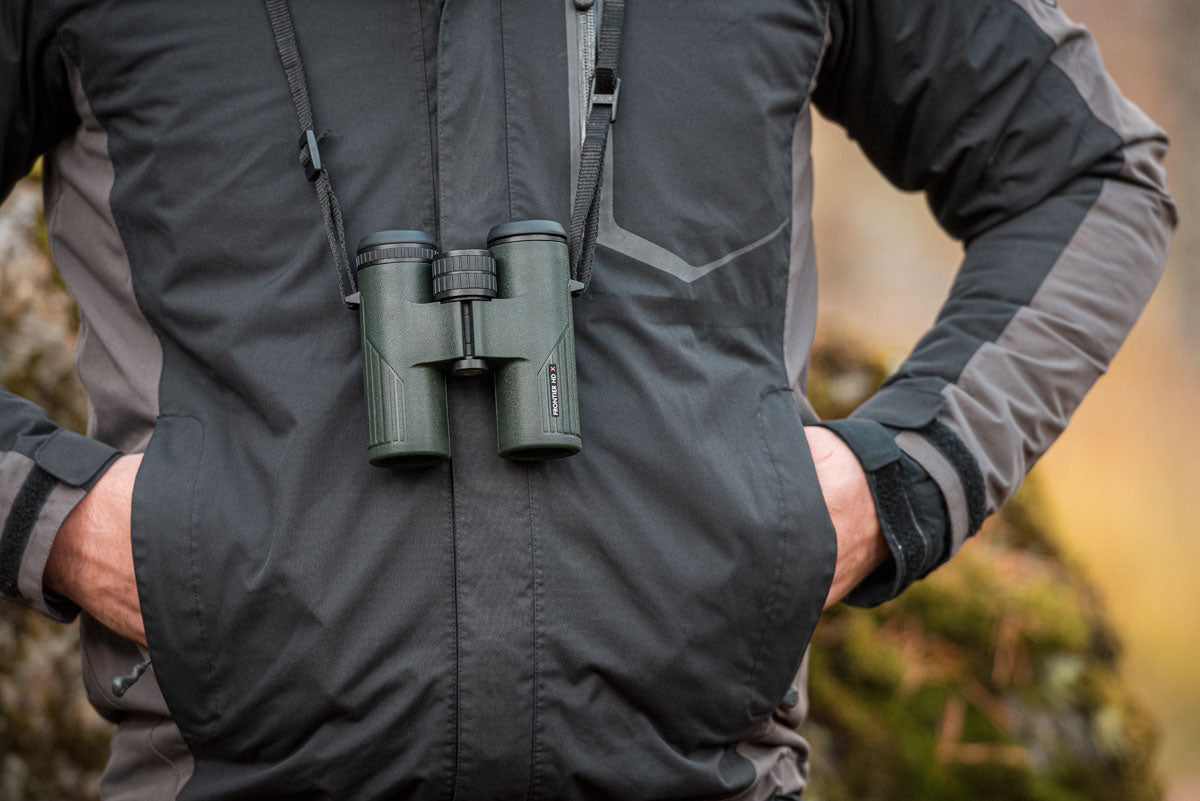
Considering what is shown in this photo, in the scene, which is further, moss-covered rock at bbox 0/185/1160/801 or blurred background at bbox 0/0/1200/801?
moss-covered rock at bbox 0/185/1160/801

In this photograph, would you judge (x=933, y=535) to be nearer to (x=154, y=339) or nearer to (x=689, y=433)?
(x=689, y=433)

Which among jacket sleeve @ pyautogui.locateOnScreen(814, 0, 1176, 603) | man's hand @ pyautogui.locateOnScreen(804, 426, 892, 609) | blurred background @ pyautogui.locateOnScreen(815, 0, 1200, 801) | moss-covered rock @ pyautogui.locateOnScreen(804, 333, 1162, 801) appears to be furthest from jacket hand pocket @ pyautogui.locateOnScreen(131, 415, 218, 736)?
blurred background @ pyautogui.locateOnScreen(815, 0, 1200, 801)

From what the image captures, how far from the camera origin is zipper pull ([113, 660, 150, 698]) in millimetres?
1552

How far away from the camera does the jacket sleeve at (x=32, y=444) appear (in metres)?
1.58

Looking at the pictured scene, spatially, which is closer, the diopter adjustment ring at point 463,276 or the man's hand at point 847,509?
the diopter adjustment ring at point 463,276

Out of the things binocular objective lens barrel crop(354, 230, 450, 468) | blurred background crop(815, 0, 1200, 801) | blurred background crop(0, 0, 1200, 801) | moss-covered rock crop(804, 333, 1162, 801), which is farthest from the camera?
blurred background crop(815, 0, 1200, 801)

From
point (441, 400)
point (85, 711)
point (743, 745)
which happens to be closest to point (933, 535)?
point (743, 745)

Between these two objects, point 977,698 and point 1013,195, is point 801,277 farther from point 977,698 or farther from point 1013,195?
point 977,698

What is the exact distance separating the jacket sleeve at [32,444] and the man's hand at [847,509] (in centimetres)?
98

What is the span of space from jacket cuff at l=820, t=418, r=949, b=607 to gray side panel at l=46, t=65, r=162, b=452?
98 centimetres

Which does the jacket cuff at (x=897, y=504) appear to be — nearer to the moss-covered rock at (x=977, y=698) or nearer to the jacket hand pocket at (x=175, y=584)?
the jacket hand pocket at (x=175, y=584)

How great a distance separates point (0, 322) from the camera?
9.12 ft

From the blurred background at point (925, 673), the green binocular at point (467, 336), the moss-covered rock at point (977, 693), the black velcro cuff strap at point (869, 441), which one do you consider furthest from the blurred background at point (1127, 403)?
the green binocular at point (467, 336)

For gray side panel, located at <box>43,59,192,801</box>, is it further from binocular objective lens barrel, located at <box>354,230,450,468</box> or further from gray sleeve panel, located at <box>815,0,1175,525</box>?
gray sleeve panel, located at <box>815,0,1175,525</box>
